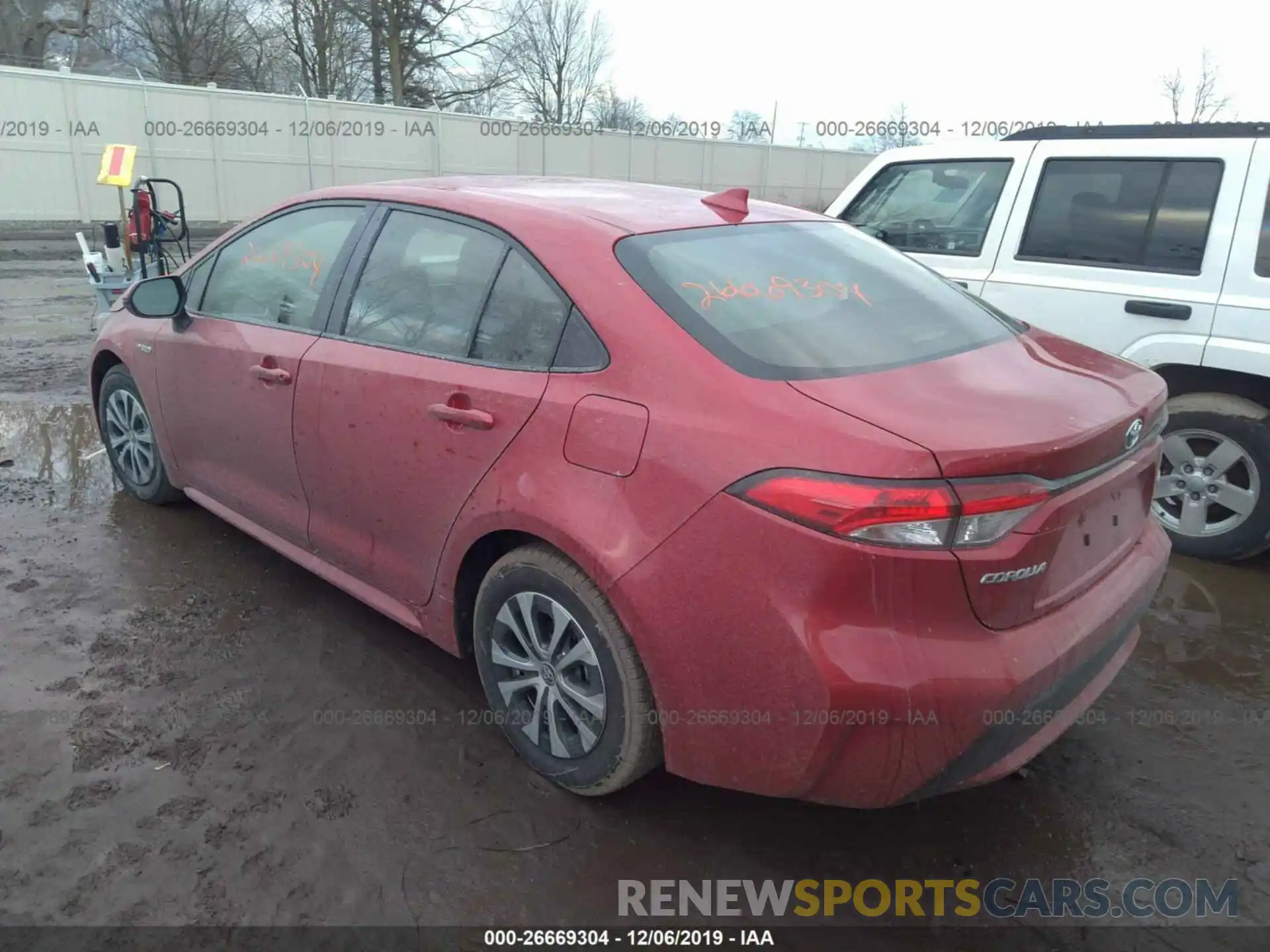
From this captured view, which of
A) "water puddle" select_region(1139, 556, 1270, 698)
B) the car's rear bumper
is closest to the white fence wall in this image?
"water puddle" select_region(1139, 556, 1270, 698)

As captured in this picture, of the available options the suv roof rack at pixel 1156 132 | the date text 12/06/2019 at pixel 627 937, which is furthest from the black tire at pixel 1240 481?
the date text 12/06/2019 at pixel 627 937

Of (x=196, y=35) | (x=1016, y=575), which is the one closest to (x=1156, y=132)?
(x=1016, y=575)

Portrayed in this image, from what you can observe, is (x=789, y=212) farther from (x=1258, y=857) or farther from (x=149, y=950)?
(x=149, y=950)

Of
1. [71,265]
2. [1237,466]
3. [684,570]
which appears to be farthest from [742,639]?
[71,265]

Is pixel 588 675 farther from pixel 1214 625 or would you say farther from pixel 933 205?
pixel 933 205

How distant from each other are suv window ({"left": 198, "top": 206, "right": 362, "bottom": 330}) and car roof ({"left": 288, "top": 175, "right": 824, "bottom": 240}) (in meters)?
0.12

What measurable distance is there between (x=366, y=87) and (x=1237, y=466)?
3468cm

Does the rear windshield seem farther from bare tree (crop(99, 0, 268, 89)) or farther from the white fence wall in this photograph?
bare tree (crop(99, 0, 268, 89))

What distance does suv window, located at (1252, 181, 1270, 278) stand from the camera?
395 centimetres

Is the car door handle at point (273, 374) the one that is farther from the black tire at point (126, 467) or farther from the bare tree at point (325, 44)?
the bare tree at point (325, 44)

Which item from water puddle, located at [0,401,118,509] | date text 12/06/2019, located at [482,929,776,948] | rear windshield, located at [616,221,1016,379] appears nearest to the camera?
date text 12/06/2019, located at [482,929,776,948]

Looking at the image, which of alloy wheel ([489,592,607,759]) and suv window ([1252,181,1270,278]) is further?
suv window ([1252,181,1270,278])

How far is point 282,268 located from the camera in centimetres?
357

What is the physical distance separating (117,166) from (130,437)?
5391mm
